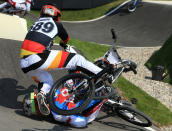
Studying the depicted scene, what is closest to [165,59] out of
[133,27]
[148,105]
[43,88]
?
[148,105]

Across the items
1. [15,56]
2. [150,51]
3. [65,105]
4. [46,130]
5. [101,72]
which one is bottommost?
[46,130]

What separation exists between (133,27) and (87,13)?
6.67m

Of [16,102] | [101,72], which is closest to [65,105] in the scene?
[101,72]

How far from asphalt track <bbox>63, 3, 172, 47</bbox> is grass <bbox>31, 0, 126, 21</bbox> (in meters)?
1.60

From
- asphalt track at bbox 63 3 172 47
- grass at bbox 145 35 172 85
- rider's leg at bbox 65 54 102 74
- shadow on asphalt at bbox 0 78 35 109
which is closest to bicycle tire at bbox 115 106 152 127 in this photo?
rider's leg at bbox 65 54 102 74

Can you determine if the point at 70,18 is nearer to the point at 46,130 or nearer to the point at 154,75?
the point at 154,75

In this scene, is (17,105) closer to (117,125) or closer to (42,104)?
(42,104)

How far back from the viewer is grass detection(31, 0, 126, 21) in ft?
81.1

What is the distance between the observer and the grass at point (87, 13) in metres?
24.7

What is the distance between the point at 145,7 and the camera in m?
24.3

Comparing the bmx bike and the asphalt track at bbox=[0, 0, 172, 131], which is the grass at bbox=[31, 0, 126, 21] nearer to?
the asphalt track at bbox=[0, 0, 172, 131]

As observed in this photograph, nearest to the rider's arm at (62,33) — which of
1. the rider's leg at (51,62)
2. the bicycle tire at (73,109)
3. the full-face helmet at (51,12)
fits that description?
the full-face helmet at (51,12)

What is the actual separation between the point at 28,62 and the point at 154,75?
8366 mm

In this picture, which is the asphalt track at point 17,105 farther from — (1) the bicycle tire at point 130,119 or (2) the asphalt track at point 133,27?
(2) the asphalt track at point 133,27
